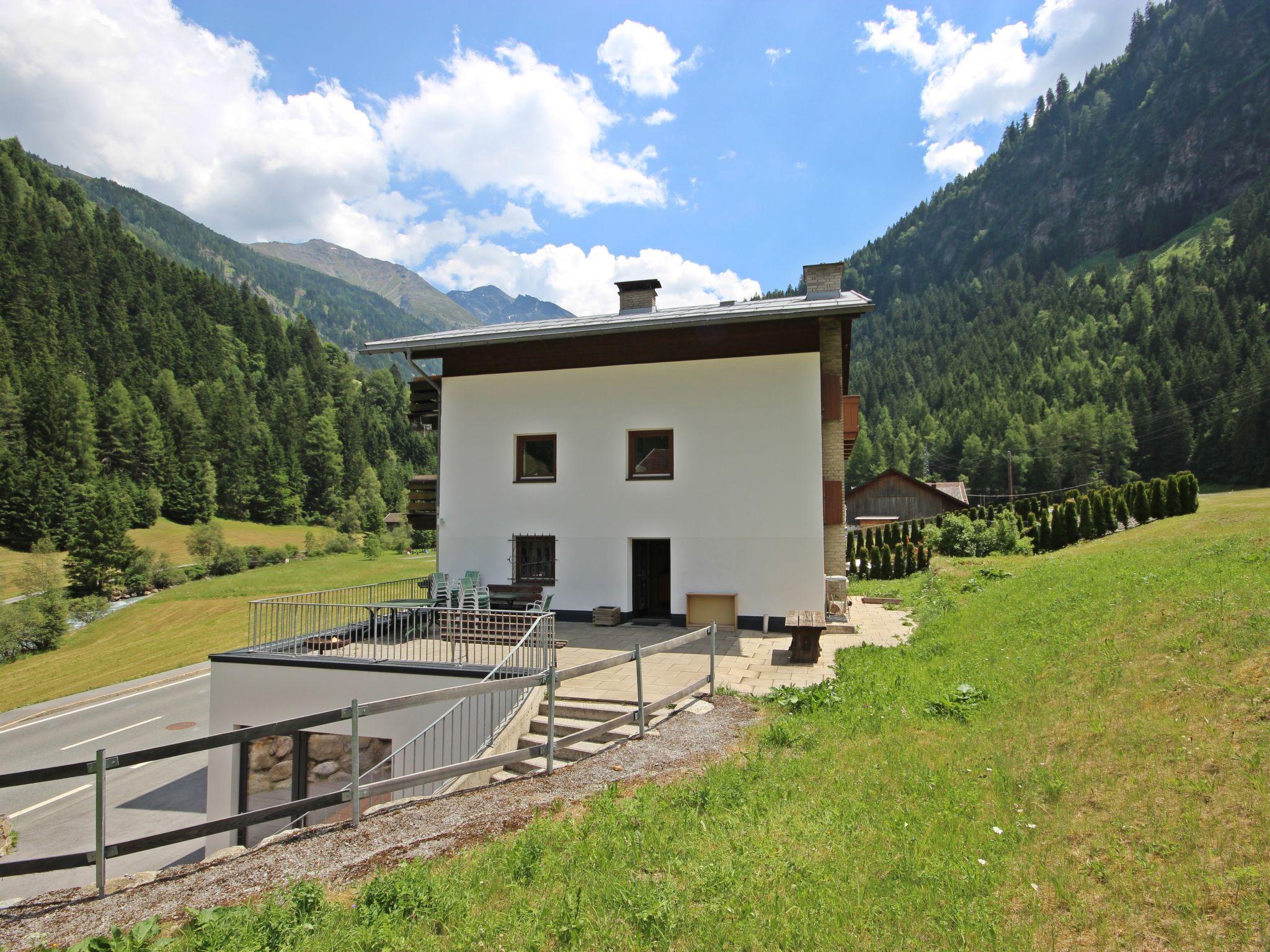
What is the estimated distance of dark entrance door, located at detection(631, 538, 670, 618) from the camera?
17.0 meters

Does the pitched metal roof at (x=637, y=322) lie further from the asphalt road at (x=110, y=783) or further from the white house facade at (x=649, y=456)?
the asphalt road at (x=110, y=783)

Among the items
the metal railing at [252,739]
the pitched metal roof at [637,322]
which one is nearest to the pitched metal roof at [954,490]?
the pitched metal roof at [637,322]

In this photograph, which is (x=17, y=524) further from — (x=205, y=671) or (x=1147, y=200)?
(x=1147, y=200)

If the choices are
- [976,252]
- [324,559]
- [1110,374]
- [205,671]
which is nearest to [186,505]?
[324,559]

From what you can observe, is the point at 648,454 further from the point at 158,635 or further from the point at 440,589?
the point at 158,635

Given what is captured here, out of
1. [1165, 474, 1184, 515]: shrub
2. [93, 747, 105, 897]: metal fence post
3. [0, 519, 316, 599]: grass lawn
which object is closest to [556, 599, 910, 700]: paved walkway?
[93, 747, 105, 897]: metal fence post

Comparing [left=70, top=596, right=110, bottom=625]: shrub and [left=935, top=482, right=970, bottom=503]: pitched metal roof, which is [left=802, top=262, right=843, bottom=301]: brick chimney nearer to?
[left=935, top=482, right=970, bottom=503]: pitched metal roof

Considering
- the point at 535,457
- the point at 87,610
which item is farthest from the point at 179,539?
the point at 535,457

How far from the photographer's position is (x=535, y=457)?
1753 centimetres

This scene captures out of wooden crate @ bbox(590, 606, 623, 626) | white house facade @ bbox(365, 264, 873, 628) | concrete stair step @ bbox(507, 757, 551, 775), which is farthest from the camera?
wooden crate @ bbox(590, 606, 623, 626)

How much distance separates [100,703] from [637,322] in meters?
25.5

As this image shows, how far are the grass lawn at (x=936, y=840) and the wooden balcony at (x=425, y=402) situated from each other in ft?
45.6

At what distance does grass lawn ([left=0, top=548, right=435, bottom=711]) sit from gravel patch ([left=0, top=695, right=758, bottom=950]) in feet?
103

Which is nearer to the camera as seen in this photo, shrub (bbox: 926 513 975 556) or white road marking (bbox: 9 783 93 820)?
white road marking (bbox: 9 783 93 820)
